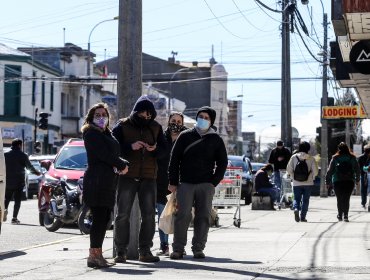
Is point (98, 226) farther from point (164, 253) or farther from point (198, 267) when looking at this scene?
point (164, 253)

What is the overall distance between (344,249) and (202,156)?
2679mm

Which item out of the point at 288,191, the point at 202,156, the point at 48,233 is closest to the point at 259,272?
the point at 202,156

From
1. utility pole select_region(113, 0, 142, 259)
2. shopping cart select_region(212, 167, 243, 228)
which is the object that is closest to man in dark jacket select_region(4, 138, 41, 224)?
shopping cart select_region(212, 167, 243, 228)

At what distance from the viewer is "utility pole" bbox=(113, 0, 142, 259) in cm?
1423

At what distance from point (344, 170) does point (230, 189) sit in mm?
3242

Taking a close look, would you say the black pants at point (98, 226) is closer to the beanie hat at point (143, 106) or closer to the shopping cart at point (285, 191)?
the beanie hat at point (143, 106)

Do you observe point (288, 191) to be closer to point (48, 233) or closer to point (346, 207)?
point (346, 207)

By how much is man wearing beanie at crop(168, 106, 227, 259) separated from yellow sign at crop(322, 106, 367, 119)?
29.4 m

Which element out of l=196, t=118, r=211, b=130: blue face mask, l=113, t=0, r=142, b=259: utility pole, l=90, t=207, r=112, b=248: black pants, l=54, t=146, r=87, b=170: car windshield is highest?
l=113, t=0, r=142, b=259: utility pole

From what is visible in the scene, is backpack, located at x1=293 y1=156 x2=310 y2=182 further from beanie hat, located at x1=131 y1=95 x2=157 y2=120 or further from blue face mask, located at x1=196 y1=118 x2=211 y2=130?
beanie hat, located at x1=131 y1=95 x2=157 y2=120

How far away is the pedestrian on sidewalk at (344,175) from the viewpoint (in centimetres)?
2375

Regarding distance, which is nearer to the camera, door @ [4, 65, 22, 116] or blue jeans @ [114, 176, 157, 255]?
blue jeans @ [114, 176, 157, 255]

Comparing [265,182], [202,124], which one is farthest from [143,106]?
[265,182]

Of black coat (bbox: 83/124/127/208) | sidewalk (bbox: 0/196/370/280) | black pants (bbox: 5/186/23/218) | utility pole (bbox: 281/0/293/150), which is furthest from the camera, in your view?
utility pole (bbox: 281/0/293/150)
